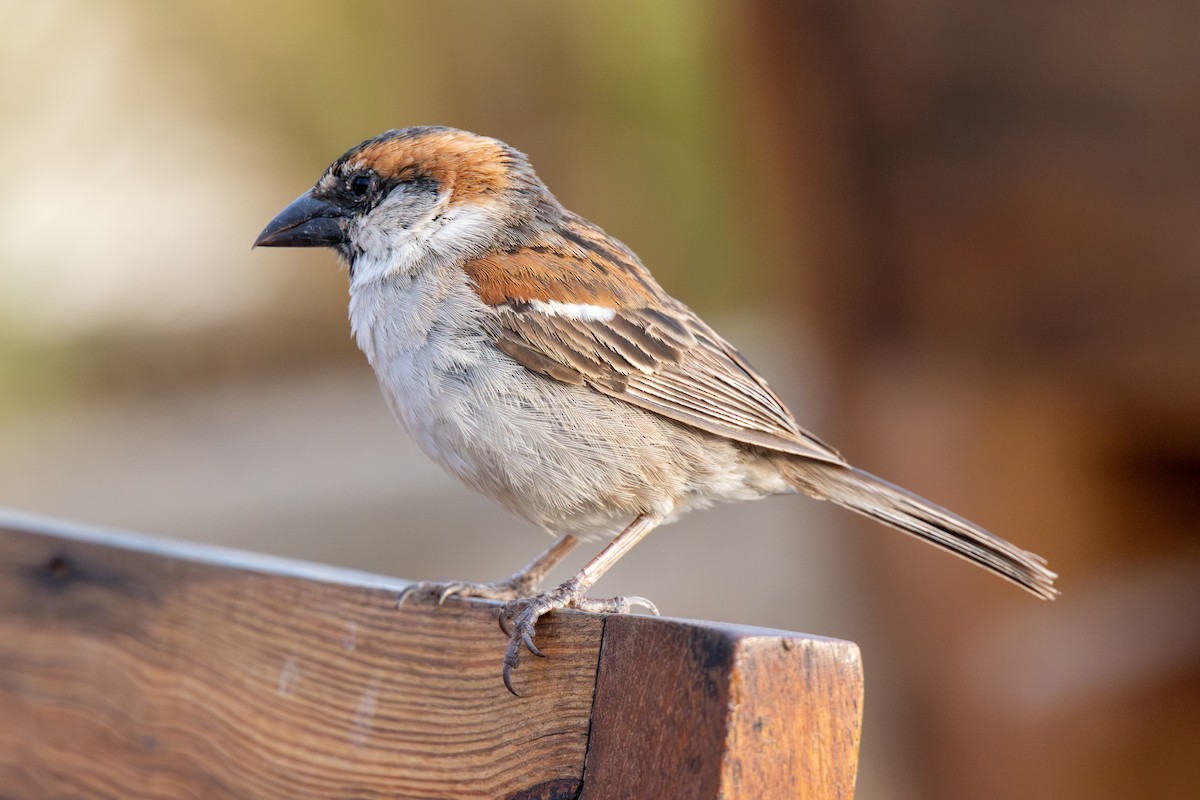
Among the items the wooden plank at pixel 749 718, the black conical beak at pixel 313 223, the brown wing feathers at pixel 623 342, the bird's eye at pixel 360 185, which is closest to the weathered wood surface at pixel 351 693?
the wooden plank at pixel 749 718

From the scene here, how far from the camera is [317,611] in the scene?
1996 mm

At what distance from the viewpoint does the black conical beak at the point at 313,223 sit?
8.71 ft

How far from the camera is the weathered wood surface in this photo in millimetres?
1255

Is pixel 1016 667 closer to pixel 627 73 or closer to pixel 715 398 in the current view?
pixel 715 398

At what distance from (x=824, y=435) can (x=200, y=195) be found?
352cm

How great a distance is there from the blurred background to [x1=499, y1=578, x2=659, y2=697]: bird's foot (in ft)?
5.32

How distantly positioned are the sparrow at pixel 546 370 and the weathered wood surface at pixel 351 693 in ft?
0.67

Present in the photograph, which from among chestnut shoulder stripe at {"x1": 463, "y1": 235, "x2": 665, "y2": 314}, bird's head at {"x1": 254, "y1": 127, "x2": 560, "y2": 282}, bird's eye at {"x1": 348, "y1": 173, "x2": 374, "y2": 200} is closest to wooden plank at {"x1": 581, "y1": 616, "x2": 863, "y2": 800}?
chestnut shoulder stripe at {"x1": 463, "y1": 235, "x2": 665, "y2": 314}

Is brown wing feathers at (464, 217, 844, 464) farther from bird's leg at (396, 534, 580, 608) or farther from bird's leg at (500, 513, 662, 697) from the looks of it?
bird's leg at (396, 534, 580, 608)

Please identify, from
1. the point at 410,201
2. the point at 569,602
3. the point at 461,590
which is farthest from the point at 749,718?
the point at 410,201

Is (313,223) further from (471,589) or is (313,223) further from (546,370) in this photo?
(471,589)

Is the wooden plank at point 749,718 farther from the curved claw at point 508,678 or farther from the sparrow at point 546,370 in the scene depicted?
the sparrow at point 546,370

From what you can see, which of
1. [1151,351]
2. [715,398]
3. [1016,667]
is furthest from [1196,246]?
[1016,667]

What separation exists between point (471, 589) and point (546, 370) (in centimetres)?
42
